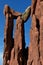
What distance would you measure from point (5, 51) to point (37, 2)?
31.9 ft

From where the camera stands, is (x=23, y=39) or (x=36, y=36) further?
(x=23, y=39)

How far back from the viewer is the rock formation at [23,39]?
5462 centimetres

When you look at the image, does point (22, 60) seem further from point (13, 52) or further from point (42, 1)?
point (42, 1)

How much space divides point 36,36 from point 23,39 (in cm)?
619

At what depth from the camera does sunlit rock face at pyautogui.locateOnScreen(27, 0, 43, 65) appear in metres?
53.6

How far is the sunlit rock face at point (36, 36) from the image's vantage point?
53.6 m

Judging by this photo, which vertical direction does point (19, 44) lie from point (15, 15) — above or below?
below

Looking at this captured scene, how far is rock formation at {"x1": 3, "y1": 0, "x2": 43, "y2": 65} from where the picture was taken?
5462 cm

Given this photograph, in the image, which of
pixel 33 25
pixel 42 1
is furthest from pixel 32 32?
pixel 42 1

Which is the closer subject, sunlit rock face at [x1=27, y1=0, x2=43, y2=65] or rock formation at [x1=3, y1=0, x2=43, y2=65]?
sunlit rock face at [x1=27, y1=0, x2=43, y2=65]

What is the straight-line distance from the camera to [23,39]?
201ft

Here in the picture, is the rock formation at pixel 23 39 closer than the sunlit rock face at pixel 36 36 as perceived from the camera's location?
No

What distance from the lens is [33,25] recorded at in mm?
57094

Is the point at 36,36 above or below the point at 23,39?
above
